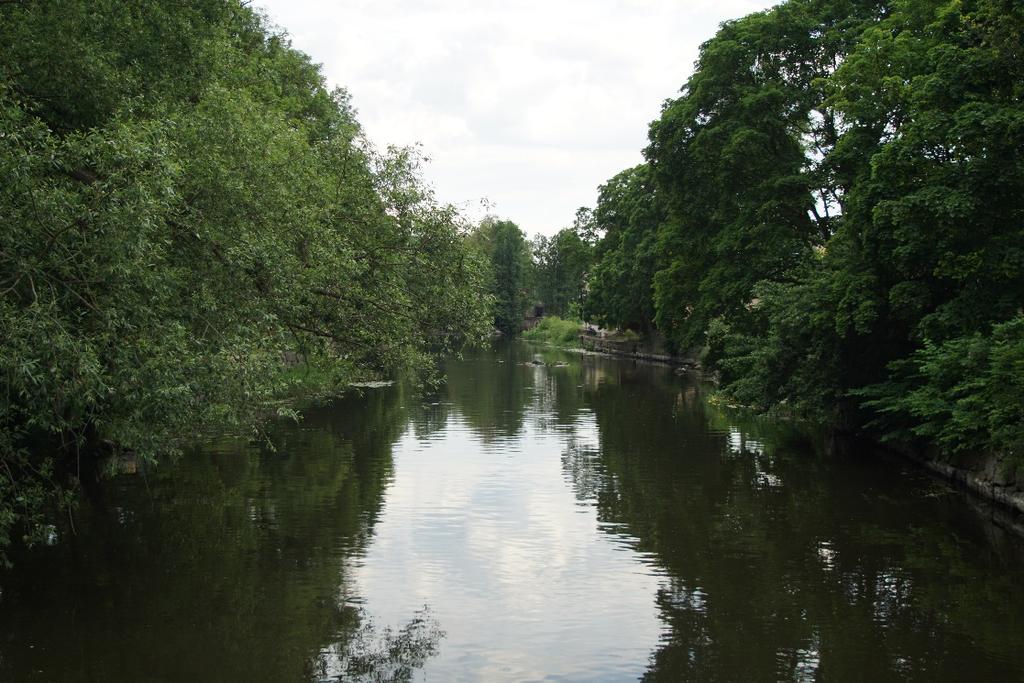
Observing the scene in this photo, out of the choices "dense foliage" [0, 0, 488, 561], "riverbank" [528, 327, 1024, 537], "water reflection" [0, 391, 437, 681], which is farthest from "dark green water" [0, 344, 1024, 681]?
"dense foliage" [0, 0, 488, 561]

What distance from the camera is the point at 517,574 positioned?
1664 cm

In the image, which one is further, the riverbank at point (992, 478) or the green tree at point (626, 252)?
the green tree at point (626, 252)

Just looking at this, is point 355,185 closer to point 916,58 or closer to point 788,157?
point 916,58

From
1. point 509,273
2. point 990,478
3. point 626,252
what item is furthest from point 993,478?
point 509,273

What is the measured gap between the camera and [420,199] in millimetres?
24078

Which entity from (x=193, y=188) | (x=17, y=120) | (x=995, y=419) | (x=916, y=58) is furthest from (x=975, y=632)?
(x=916, y=58)

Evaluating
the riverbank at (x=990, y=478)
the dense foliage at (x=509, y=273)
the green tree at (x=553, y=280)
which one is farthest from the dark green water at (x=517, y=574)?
the dense foliage at (x=509, y=273)

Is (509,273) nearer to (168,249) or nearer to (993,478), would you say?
(993,478)

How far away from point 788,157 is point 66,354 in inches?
1232

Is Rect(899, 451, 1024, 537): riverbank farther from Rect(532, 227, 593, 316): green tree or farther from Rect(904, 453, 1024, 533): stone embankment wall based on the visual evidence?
Rect(532, 227, 593, 316): green tree

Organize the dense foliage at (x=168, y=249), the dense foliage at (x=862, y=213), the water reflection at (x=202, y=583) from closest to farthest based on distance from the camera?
the dense foliage at (x=168, y=249), the water reflection at (x=202, y=583), the dense foliage at (x=862, y=213)

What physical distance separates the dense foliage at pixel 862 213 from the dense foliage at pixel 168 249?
10115 mm

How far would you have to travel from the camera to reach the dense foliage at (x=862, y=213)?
70.3 ft

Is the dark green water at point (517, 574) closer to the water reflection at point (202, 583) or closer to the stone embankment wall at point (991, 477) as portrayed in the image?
the water reflection at point (202, 583)
